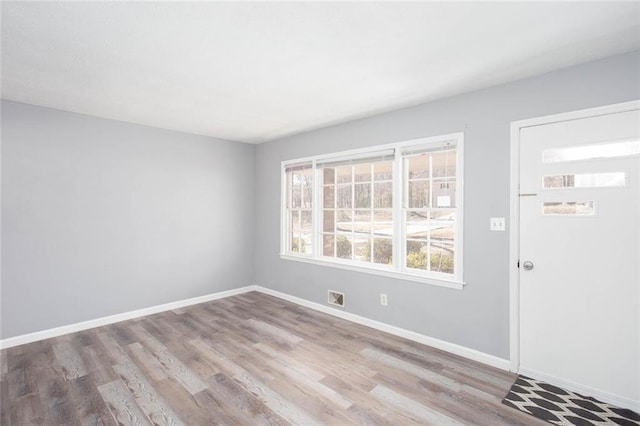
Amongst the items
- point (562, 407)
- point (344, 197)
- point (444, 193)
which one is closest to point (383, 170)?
point (344, 197)

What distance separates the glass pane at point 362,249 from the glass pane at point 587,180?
79.4 inches

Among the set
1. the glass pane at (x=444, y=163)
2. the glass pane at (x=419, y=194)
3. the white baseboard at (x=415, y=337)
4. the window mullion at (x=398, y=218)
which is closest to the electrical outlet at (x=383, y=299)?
the white baseboard at (x=415, y=337)

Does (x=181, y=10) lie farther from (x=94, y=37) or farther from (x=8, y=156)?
(x=8, y=156)

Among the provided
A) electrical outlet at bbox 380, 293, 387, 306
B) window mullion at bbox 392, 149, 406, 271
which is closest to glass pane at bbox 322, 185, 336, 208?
window mullion at bbox 392, 149, 406, 271

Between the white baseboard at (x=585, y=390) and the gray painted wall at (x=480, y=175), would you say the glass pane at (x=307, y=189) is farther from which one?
the white baseboard at (x=585, y=390)

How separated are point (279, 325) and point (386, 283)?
1.45 meters

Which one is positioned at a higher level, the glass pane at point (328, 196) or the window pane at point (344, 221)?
the glass pane at point (328, 196)

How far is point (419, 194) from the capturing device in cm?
350

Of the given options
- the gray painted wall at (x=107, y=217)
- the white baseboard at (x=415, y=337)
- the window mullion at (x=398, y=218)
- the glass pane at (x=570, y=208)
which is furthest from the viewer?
the window mullion at (x=398, y=218)

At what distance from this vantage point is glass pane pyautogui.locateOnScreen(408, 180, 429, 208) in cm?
344

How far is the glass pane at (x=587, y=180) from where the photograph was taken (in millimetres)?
2326

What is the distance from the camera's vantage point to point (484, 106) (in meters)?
2.95

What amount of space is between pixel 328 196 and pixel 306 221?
606 mm

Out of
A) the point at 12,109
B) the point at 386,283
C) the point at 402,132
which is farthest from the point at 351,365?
the point at 12,109
